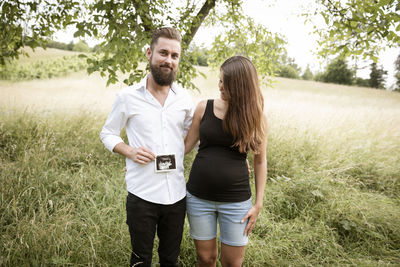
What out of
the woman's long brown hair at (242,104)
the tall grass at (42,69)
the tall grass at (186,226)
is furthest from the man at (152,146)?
the tall grass at (42,69)

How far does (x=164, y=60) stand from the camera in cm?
184

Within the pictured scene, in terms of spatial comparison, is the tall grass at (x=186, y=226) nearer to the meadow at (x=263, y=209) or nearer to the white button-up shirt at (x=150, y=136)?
the meadow at (x=263, y=209)

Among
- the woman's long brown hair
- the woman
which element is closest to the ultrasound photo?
the woman

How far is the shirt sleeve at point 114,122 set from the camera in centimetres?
186

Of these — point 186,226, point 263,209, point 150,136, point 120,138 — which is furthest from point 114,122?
point 263,209

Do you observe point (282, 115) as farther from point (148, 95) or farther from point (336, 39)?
point (148, 95)

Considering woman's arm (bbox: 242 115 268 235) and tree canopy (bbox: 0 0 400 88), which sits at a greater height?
tree canopy (bbox: 0 0 400 88)

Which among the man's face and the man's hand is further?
the man's face

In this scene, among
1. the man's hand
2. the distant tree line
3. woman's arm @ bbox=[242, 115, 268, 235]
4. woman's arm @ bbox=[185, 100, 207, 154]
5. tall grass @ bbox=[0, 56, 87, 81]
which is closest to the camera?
the man's hand

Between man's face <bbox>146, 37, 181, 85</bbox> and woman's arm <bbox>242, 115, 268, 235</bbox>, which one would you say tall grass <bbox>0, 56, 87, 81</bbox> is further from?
woman's arm <bbox>242, 115, 268, 235</bbox>

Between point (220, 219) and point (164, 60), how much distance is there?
133 cm

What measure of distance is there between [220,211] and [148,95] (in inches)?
42.0

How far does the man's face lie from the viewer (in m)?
1.84

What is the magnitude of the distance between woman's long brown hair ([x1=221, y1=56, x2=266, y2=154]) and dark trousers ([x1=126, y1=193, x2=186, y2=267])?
72 cm
